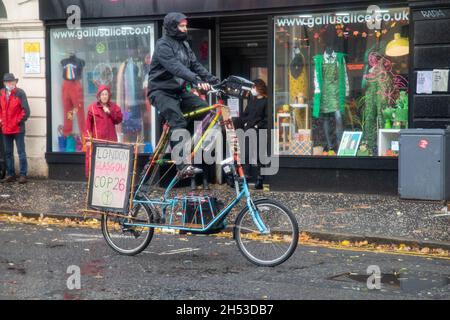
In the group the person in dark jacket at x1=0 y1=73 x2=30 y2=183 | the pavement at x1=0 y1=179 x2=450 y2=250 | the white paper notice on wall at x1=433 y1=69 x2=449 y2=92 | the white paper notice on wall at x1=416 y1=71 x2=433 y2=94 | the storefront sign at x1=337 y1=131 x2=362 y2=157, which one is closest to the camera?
the pavement at x1=0 y1=179 x2=450 y2=250

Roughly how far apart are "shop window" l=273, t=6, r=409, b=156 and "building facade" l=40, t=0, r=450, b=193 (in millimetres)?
17

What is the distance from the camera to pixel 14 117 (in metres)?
15.5

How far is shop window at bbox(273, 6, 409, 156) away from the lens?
43.5ft

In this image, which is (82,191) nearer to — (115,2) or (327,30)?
(115,2)

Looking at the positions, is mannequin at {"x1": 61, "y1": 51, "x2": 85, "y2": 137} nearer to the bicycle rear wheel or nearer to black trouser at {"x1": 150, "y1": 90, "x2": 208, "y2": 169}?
black trouser at {"x1": 150, "y1": 90, "x2": 208, "y2": 169}

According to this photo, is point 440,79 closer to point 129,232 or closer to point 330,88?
point 330,88

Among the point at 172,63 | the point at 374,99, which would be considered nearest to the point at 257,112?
the point at 374,99

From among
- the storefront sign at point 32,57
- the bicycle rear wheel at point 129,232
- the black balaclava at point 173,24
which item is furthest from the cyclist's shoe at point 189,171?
the storefront sign at point 32,57

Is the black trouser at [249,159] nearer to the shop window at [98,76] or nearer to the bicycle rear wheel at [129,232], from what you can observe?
the shop window at [98,76]

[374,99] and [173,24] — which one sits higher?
[173,24]

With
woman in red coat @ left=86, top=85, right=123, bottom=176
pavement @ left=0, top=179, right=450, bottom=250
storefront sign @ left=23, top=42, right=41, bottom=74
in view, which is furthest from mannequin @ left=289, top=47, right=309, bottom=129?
storefront sign @ left=23, top=42, right=41, bottom=74

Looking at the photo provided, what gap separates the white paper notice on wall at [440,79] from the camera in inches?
498

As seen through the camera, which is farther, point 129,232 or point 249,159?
point 249,159

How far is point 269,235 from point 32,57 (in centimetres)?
961
